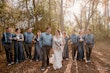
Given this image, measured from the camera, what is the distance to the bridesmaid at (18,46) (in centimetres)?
1096

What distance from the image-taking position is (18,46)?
1113 centimetres

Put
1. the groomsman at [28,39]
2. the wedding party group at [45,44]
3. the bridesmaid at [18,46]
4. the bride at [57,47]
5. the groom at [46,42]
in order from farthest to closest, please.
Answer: the groomsman at [28,39]
the bridesmaid at [18,46]
the bride at [57,47]
the wedding party group at [45,44]
the groom at [46,42]

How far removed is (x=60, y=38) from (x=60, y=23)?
1152 centimetres

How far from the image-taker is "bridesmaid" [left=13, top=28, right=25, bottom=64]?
35.9 ft

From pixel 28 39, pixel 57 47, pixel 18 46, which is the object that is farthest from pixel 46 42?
pixel 28 39

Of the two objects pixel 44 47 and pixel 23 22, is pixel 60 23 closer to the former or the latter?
pixel 23 22

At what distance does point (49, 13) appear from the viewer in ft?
64.8

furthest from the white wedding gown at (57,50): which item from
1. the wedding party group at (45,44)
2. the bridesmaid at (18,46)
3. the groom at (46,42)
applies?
the bridesmaid at (18,46)

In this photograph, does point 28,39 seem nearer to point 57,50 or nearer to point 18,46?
point 18,46

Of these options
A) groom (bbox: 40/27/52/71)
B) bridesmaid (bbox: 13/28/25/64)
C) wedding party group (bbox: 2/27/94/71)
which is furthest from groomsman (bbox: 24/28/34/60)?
groom (bbox: 40/27/52/71)

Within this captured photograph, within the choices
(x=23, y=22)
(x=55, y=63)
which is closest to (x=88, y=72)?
(x=55, y=63)

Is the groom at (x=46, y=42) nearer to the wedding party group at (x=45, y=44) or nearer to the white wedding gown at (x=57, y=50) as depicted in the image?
the wedding party group at (x=45, y=44)

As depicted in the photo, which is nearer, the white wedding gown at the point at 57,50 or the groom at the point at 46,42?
the groom at the point at 46,42

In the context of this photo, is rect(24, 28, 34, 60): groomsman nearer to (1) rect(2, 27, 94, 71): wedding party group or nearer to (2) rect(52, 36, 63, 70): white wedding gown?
(1) rect(2, 27, 94, 71): wedding party group
